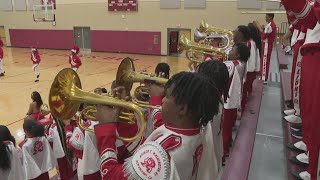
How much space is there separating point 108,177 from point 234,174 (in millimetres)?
1577

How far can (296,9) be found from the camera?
8.01 ft

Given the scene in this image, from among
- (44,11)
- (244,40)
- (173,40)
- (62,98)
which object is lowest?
(173,40)

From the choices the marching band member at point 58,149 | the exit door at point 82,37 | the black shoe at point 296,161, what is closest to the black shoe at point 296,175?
the black shoe at point 296,161

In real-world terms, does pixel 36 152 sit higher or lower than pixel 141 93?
lower

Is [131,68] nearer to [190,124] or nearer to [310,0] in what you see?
[190,124]

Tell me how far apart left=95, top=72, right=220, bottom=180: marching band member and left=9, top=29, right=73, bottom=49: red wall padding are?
1903 centimetres

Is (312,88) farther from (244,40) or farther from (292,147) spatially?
(244,40)

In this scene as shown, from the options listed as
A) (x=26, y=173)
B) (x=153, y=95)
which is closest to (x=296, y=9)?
(x=153, y=95)

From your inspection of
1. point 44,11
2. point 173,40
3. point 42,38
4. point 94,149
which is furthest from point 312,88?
point 44,11

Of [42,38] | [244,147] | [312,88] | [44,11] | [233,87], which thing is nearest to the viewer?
[312,88]

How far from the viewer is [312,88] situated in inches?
91.4

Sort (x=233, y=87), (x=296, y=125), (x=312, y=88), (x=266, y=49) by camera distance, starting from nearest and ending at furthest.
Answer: (x=312, y=88), (x=233, y=87), (x=296, y=125), (x=266, y=49)

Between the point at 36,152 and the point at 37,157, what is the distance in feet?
0.22

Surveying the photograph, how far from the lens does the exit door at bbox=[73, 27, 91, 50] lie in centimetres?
1919
